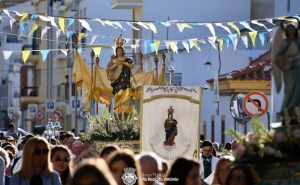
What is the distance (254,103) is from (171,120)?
3156 mm

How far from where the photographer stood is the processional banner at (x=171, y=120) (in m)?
15.4

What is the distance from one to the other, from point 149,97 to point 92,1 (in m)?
33.3

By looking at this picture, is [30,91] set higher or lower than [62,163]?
higher

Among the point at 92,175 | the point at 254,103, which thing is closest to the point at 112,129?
the point at 254,103

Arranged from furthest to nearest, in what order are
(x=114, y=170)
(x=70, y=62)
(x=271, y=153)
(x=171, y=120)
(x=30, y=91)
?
(x=30, y=91)
(x=70, y=62)
(x=171, y=120)
(x=271, y=153)
(x=114, y=170)

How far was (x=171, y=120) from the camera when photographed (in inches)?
612

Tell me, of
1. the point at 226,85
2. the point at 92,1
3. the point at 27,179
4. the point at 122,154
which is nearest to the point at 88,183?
the point at 122,154

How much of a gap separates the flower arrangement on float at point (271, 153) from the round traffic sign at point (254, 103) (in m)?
9.99

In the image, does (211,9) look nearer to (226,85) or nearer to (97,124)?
(226,85)

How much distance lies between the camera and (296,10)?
31.9m

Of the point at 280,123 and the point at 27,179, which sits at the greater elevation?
the point at 280,123

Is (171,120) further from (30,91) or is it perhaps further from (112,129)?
(30,91)

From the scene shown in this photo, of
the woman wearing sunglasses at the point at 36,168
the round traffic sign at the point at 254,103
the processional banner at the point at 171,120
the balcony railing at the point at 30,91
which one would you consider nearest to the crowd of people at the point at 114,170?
the woman wearing sunglasses at the point at 36,168

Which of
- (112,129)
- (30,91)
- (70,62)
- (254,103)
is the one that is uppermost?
(70,62)
